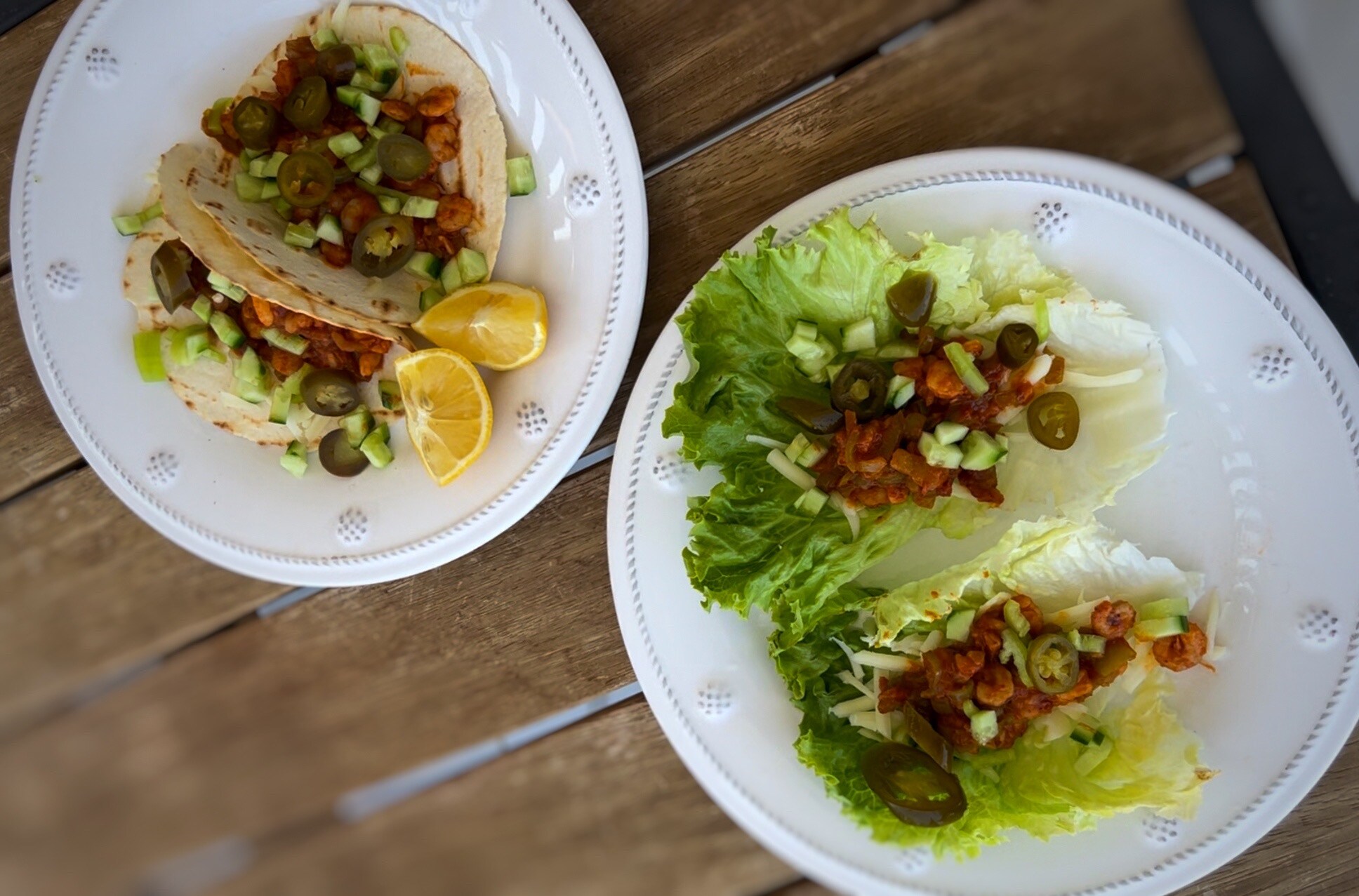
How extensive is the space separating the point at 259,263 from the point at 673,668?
50.4 inches

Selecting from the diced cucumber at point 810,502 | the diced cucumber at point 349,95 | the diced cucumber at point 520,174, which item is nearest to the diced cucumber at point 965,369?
the diced cucumber at point 810,502

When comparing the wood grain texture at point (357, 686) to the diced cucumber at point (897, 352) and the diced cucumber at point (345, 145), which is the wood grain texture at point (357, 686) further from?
the diced cucumber at point (345, 145)

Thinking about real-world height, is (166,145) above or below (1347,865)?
above

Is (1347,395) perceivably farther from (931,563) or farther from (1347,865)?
(1347,865)

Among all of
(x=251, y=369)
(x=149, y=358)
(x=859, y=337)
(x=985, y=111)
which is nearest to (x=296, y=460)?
(x=251, y=369)

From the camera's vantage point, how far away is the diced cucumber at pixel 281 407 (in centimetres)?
207

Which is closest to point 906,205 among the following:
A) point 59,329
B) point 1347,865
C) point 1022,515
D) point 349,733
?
point 1022,515

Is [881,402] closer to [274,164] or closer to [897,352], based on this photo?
[897,352]

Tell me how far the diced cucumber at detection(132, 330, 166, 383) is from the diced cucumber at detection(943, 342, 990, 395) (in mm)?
1823

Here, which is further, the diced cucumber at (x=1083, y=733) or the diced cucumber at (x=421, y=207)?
the diced cucumber at (x=421, y=207)

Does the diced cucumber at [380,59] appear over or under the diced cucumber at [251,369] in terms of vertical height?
over

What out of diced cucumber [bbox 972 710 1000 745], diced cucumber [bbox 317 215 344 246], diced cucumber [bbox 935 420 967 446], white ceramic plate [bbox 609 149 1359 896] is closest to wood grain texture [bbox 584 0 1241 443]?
white ceramic plate [bbox 609 149 1359 896]

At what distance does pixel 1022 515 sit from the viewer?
183 centimetres

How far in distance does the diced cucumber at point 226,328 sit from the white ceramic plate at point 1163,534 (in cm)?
95
